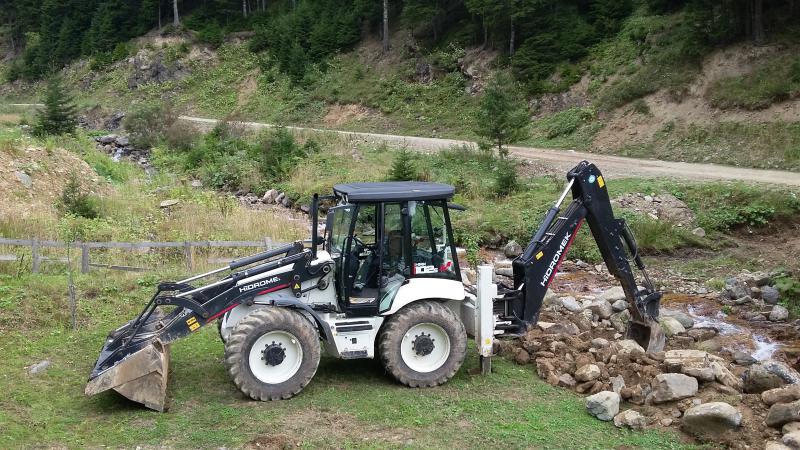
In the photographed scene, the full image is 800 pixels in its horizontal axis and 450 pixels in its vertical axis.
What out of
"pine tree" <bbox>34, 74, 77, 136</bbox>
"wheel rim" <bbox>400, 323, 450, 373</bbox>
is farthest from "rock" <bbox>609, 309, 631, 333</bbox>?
"pine tree" <bbox>34, 74, 77, 136</bbox>

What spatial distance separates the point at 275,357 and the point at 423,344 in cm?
193

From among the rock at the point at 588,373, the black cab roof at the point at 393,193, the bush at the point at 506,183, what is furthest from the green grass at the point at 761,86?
the black cab roof at the point at 393,193

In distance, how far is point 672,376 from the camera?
906cm

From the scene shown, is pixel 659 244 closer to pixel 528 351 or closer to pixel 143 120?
pixel 528 351

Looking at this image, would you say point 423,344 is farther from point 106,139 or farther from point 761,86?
point 106,139

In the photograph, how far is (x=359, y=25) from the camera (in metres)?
53.7

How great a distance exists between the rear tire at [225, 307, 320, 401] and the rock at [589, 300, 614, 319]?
6.21 meters

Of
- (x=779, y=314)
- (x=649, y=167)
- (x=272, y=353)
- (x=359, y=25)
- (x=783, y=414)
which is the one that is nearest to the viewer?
(x=783, y=414)

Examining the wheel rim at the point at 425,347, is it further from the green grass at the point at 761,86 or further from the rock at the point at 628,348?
the green grass at the point at 761,86

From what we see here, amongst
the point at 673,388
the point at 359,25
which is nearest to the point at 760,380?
the point at 673,388

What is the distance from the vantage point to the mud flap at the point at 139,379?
8445mm

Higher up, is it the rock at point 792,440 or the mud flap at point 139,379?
the mud flap at point 139,379

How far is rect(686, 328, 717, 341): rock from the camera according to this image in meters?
12.7

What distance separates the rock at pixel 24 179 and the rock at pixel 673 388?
19.2m
